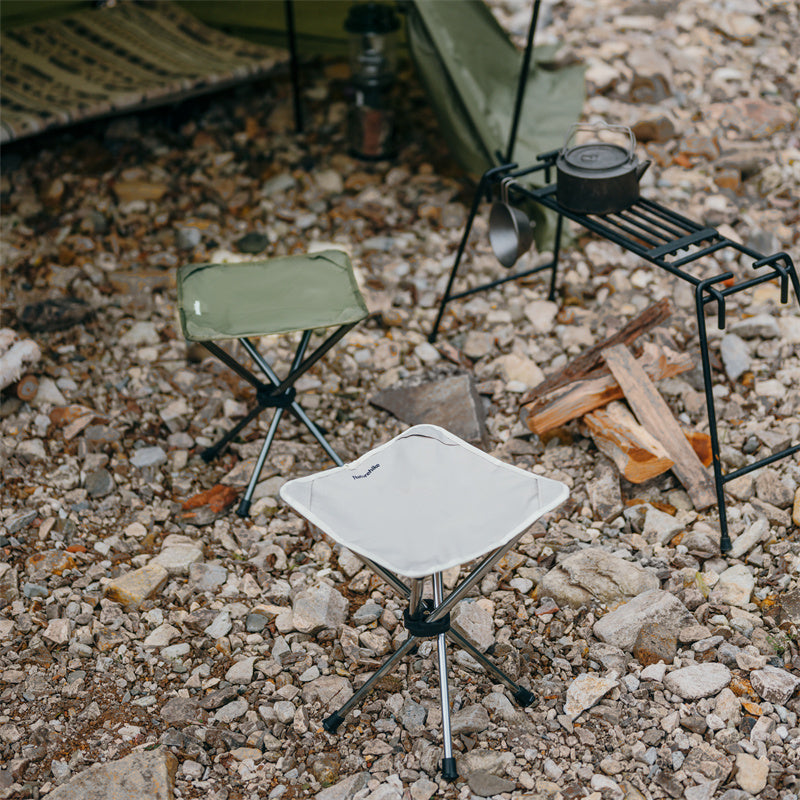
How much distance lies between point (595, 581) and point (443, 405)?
911mm

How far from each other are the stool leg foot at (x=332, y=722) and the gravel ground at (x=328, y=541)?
0.16 ft

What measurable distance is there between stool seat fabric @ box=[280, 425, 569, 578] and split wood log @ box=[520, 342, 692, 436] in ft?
2.70

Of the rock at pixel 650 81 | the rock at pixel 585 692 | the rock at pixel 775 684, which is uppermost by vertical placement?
the rock at pixel 650 81

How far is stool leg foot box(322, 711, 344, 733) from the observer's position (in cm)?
217

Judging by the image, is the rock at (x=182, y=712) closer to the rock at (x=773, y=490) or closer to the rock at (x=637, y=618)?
the rock at (x=637, y=618)

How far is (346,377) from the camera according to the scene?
3.40m

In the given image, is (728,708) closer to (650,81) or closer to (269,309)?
(269,309)

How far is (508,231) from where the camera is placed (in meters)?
3.13

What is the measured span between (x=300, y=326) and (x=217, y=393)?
79cm

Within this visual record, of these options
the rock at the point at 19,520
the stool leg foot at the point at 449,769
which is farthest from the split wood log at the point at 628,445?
the rock at the point at 19,520

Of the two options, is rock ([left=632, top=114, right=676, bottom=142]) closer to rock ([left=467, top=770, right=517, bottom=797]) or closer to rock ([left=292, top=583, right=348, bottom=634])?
rock ([left=292, top=583, right=348, bottom=634])

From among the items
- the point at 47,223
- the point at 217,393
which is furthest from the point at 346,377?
the point at 47,223

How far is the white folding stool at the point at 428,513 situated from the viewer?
6.28 ft

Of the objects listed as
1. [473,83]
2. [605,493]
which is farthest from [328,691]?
[473,83]
